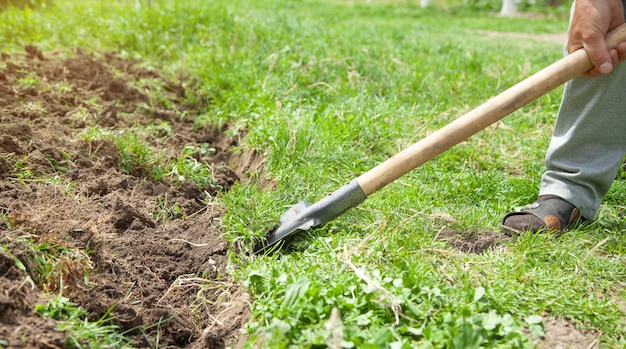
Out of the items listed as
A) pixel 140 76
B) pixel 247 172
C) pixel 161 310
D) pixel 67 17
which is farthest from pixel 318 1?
pixel 161 310

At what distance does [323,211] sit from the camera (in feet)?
8.13

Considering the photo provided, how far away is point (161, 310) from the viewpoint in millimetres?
2117

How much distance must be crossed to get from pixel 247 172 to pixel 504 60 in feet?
11.4

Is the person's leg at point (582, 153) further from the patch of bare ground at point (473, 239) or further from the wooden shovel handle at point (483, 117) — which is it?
the wooden shovel handle at point (483, 117)

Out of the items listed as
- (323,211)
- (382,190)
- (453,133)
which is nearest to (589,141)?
(453,133)

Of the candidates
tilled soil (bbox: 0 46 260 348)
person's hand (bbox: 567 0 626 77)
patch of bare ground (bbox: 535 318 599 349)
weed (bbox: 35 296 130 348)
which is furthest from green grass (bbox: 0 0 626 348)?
person's hand (bbox: 567 0 626 77)

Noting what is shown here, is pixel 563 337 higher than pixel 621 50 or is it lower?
lower

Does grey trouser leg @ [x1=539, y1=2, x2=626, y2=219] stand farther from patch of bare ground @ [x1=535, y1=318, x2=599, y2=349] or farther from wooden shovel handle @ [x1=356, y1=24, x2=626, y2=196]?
patch of bare ground @ [x1=535, y1=318, x2=599, y2=349]

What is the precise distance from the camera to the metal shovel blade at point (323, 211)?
246 centimetres

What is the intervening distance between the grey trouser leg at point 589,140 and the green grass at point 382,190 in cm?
18

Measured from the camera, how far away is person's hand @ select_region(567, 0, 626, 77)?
94.4 inches

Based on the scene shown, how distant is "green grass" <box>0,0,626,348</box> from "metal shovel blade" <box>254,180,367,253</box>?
0.07m

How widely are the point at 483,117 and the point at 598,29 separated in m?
0.62

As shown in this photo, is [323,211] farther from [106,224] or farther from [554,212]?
[554,212]
